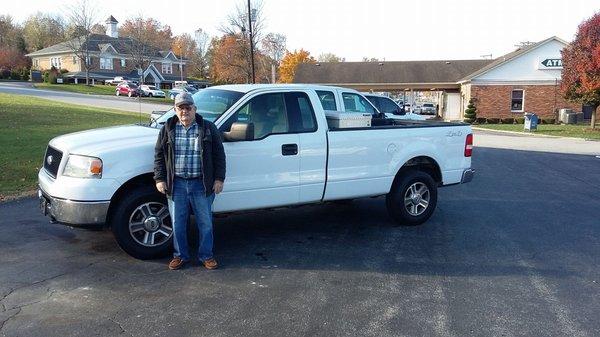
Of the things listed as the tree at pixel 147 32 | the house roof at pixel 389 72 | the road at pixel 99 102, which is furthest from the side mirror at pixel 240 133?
the tree at pixel 147 32

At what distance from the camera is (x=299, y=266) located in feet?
18.1

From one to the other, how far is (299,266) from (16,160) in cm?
850

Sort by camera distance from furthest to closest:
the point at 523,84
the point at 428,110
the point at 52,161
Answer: the point at 428,110
the point at 523,84
the point at 52,161

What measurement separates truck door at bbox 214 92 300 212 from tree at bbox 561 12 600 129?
25.7 metres

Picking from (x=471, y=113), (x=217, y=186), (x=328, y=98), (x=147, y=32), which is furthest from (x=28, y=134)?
(x=147, y=32)

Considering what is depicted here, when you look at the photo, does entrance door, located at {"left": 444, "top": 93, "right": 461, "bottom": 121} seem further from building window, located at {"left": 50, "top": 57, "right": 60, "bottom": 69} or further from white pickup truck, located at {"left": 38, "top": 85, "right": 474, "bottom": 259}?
building window, located at {"left": 50, "top": 57, "right": 60, "bottom": 69}

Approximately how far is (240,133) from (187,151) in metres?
0.64

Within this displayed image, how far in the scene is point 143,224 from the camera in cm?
552

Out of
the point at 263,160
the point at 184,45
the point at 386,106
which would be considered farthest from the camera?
the point at 184,45

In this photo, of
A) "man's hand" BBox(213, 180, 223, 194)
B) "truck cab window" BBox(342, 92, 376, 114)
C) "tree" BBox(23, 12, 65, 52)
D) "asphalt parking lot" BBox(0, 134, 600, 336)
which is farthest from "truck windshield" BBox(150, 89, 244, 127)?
"tree" BBox(23, 12, 65, 52)

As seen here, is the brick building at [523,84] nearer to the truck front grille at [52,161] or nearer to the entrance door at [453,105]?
the entrance door at [453,105]

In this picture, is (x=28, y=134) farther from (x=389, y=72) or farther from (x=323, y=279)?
(x=389, y=72)

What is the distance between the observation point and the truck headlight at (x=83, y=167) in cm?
517

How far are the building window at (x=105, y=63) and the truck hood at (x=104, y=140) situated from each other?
76798mm
